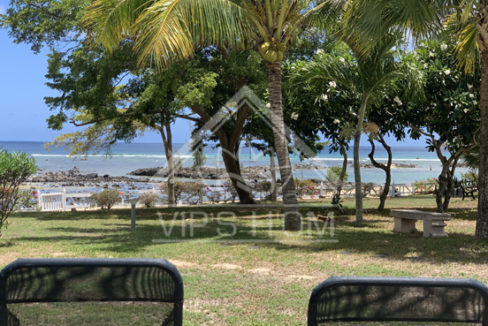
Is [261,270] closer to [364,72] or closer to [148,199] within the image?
[364,72]

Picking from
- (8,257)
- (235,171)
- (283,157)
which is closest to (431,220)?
(283,157)

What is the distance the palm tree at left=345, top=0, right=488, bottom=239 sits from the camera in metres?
9.84

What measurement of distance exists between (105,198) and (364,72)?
12797 mm

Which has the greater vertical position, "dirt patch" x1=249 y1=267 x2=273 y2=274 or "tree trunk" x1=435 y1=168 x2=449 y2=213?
"tree trunk" x1=435 y1=168 x2=449 y2=213

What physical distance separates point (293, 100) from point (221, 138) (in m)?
5.68

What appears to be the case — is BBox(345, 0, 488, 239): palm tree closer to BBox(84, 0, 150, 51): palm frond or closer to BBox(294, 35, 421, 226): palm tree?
BBox(294, 35, 421, 226): palm tree

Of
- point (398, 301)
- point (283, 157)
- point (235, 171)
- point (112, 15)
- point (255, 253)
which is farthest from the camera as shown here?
point (235, 171)

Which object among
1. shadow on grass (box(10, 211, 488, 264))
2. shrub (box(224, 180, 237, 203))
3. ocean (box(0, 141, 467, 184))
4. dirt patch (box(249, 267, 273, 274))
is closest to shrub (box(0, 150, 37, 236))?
shadow on grass (box(10, 211, 488, 264))

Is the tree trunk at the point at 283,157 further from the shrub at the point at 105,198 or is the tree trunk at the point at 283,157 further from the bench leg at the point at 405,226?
the shrub at the point at 105,198

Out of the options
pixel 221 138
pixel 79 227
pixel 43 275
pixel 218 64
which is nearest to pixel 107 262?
pixel 43 275

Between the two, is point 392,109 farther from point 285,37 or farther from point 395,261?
point 395,261

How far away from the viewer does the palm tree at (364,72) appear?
13.4 meters

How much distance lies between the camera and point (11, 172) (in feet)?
34.8

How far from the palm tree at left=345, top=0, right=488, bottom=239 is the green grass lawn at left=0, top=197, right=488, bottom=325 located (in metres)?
1.39
